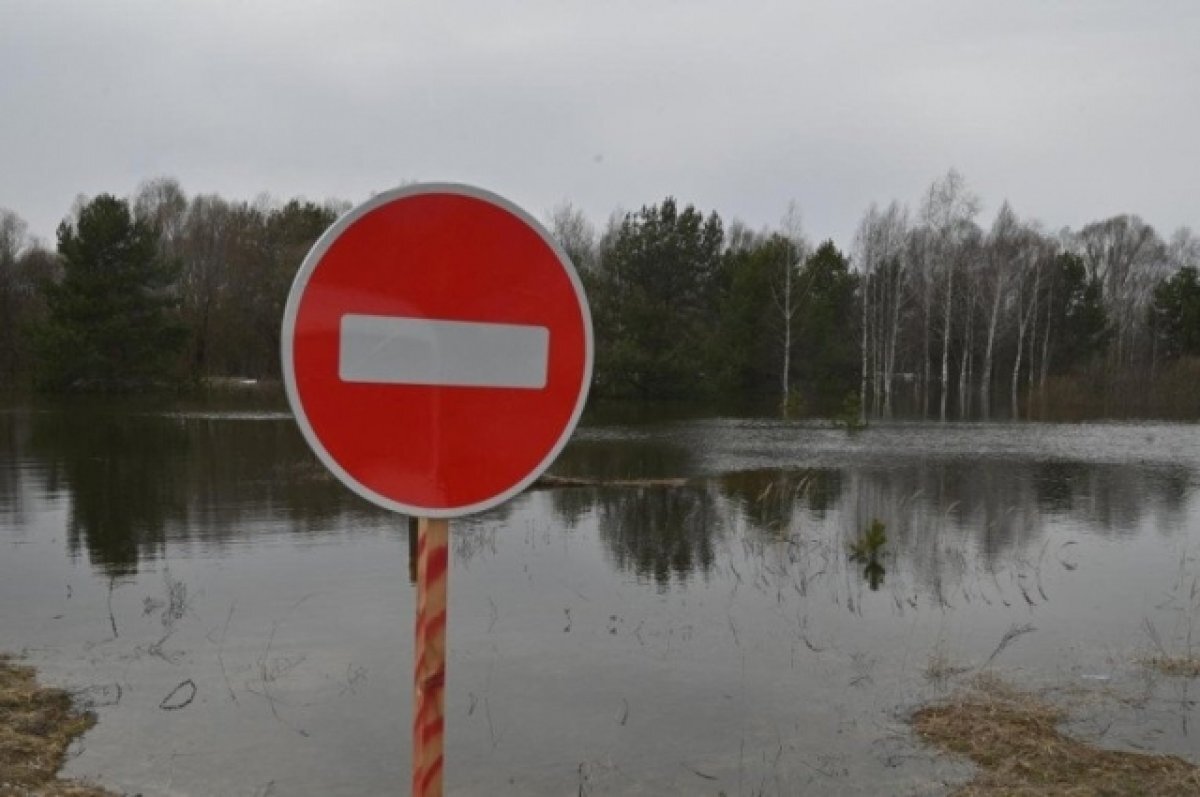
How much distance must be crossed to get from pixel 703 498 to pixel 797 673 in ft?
28.0

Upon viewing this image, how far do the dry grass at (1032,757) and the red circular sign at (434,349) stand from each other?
3.18m

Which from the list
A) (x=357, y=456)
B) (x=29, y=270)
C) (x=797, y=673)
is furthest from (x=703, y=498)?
(x=29, y=270)

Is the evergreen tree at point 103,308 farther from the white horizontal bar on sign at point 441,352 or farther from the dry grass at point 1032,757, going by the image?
the white horizontal bar on sign at point 441,352

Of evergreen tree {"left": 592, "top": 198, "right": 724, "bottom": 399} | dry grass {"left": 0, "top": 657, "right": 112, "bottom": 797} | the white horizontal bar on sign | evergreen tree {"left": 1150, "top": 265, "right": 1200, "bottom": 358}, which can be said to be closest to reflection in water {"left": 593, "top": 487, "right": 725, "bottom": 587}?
dry grass {"left": 0, "top": 657, "right": 112, "bottom": 797}

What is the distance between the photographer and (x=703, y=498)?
1503 cm

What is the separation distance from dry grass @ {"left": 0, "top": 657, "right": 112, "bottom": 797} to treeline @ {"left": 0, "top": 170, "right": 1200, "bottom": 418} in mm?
25439

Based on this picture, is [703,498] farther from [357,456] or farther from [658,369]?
[658,369]

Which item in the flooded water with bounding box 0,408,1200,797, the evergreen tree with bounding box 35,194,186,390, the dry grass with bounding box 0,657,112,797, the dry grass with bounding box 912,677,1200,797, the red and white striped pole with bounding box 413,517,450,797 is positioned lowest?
the flooded water with bounding box 0,408,1200,797

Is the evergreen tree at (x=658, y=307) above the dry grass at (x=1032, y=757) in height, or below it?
above

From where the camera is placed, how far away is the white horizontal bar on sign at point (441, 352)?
2.17 metres

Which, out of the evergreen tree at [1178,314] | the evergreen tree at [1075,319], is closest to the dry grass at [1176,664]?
the evergreen tree at [1075,319]

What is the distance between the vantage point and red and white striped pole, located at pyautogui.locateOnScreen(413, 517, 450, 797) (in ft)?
7.36

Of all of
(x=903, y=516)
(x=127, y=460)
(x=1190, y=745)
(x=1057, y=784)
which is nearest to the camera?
(x=1057, y=784)

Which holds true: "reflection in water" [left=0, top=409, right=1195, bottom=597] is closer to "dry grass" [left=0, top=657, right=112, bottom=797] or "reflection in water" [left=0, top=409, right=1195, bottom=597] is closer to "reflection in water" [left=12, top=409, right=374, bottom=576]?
"reflection in water" [left=12, top=409, right=374, bottom=576]
